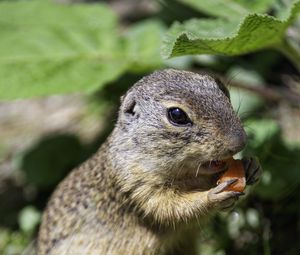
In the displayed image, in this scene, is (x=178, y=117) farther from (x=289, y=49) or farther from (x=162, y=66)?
(x=162, y=66)

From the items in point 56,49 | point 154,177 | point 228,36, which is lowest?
point 56,49

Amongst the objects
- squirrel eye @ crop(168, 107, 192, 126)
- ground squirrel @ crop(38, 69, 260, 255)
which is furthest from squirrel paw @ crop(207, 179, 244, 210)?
squirrel eye @ crop(168, 107, 192, 126)

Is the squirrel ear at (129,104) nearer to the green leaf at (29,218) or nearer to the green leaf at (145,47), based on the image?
the green leaf at (145,47)

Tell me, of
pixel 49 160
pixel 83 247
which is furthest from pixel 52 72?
pixel 83 247

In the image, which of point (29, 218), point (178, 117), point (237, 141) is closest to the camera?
point (237, 141)

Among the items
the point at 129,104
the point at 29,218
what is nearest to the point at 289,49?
the point at 129,104

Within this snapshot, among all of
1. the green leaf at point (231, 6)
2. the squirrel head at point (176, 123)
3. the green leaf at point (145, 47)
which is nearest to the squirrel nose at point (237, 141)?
the squirrel head at point (176, 123)

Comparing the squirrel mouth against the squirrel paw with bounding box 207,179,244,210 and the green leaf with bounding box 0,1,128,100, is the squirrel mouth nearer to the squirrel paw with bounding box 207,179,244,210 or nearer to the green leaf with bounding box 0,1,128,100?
the squirrel paw with bounding box 207,179,244,210
